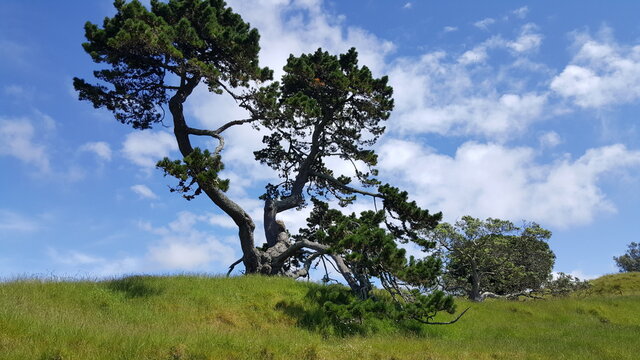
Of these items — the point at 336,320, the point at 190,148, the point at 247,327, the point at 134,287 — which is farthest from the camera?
the point at 190,148

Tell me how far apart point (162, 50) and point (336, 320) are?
11915mm

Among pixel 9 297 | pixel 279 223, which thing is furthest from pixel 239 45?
pixel 9 297

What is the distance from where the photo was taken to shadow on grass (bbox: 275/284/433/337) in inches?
582

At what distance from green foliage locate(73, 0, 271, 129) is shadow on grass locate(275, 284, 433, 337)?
385 inches

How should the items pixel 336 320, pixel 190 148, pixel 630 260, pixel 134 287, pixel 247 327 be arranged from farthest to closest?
pixel 630 260 < pixel 190 148 < pixel 134 287 < pixel 336 320 < pixel 247 327

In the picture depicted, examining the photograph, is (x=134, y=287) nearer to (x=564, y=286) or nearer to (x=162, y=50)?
(x=162, y=50)

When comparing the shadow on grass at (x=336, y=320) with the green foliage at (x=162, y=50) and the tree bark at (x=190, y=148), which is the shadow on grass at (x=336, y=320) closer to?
the tree bark at (x=190, y=148)

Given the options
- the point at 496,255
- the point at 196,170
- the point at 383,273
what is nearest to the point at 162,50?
the point at 196,170

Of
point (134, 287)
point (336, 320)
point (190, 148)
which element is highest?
point (190, 148)

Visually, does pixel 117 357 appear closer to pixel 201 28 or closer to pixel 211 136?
pixel 211 136

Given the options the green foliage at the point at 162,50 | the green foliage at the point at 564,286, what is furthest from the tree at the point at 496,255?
the green foliage at the point at 162,50

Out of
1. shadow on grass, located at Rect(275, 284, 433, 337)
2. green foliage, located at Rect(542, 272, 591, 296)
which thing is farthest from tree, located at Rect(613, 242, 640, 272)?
shadow on grass, located at Rect(275, 284, 433, 337)

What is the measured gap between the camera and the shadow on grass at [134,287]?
51.0 feet

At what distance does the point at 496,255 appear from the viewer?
1414 inches
